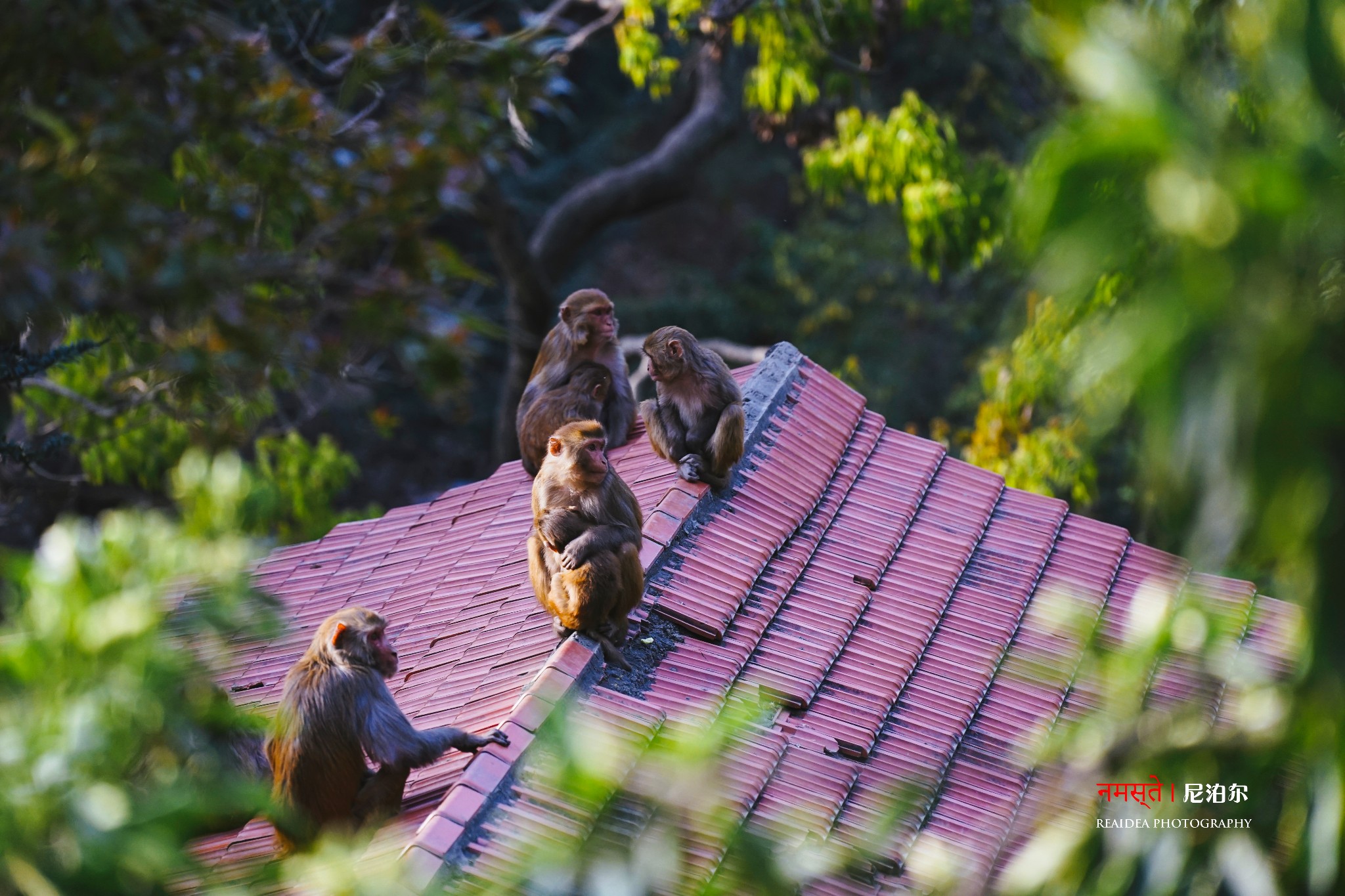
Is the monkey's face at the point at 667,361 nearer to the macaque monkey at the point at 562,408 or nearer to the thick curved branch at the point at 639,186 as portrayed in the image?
the macaque monkey at the point at 562,408

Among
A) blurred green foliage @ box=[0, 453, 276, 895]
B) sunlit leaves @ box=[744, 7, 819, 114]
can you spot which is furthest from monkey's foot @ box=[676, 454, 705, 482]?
sunlit leaves @ box=[744, 7, 819, 114]

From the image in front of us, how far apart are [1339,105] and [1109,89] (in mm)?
1294

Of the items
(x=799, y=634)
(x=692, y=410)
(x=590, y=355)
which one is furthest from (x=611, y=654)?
(x=590, y=355)

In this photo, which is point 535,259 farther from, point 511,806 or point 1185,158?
point 1185,158

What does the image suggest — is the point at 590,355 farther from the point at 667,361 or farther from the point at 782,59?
the point at 782,59

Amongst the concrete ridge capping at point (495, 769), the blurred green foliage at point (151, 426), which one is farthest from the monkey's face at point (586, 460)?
the blurred green foliage at point (151, 426)

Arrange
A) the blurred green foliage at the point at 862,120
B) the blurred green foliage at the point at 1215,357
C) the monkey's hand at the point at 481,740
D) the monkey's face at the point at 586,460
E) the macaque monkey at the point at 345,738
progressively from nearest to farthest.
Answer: the blurred green foliage at the point at 1215,357 < the macaque monkey at the point at 345,738 < the monkey's hand at the point at 481,740 < the monkey's face at the point at 586,460 < the blurred green foliage at the point at 862,120

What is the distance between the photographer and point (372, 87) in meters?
10.8

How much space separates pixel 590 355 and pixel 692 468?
5.54ft

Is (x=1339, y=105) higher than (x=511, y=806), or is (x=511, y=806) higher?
(x=1339, y=105)

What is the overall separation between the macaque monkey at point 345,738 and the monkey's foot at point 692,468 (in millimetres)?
2321

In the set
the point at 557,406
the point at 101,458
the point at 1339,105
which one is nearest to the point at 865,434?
the point at 557,406

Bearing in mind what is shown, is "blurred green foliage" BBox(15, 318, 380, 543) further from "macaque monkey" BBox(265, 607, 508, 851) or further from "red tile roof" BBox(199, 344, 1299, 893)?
"macaque monkey" BBox(265, 607, 508, 851)

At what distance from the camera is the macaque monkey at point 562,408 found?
311 inches
